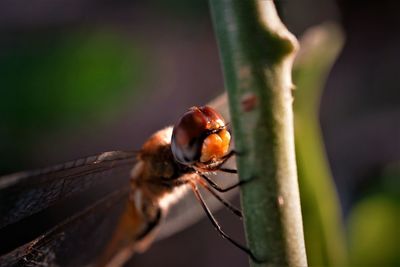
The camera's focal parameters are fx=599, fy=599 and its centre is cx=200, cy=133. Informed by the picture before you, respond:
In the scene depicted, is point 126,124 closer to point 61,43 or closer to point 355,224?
point 61,43

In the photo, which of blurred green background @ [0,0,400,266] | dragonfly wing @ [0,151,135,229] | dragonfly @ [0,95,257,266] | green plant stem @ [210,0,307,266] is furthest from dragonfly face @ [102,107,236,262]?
blurred green background @ [0,0,400,266]

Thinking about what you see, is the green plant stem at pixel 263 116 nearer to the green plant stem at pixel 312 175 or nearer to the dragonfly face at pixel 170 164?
the dragonfly face at pixel 170 164

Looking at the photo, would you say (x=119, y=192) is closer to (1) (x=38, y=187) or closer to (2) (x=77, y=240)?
(2) (x=77, y=240)

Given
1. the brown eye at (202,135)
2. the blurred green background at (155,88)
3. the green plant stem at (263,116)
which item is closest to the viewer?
the green plant stem at (263,116)

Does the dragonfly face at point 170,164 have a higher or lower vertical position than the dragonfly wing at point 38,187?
lower

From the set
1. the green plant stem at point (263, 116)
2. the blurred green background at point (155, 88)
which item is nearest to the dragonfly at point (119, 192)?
the green plant stem at point (263, 116)

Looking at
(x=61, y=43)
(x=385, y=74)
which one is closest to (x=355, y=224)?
(x=385, y=74)

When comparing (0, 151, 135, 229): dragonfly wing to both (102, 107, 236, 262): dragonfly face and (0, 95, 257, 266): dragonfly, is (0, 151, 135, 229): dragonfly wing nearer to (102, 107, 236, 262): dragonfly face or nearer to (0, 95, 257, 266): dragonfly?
(0, 95, 257, 266): dragonfly
